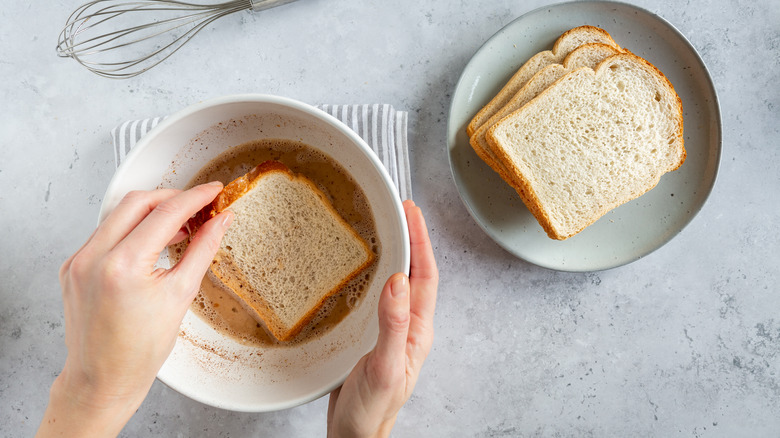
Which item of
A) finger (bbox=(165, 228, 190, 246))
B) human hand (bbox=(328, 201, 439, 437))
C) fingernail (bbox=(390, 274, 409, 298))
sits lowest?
human hand (bbox=(328, 201, 439, 437))

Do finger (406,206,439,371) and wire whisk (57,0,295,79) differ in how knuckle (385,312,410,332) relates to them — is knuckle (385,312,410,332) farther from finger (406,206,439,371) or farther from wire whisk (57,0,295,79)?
wire whisk (57,0,295,79)

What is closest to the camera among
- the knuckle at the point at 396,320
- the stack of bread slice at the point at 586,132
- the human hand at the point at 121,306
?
the human hand at the point at 121,306

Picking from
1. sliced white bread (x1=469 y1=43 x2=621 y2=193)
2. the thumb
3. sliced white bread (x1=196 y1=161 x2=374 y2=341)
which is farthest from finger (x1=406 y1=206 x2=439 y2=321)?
the thumb

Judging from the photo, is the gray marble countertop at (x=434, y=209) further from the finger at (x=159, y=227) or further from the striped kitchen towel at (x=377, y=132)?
the finger at (x=159, y=227)

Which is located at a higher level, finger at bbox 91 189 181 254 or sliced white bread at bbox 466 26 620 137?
sliced white bread at bbox 466 26 620 137

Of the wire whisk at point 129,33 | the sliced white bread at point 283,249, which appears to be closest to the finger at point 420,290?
the sliced white bread at point 283,249

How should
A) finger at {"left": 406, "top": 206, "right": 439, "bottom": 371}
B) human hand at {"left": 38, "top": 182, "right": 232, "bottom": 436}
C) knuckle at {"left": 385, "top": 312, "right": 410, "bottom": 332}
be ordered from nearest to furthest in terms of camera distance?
human hand at {"left": 38, "top": 182, "right": 232, "bottom": 436} → knuckle at {"left": 385, "top": 312, "right": 410, "bottom": 332} → finger at {"left": 406, "top": 206, "right": 439, "bottom": 371}

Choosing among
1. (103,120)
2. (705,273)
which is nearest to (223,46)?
(103,120)

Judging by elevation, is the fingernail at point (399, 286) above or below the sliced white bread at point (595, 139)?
below
